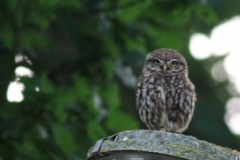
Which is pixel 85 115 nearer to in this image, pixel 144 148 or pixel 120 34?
pixel 120 34

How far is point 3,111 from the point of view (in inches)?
211

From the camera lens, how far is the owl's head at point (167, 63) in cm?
536

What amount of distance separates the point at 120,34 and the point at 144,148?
3.50 m

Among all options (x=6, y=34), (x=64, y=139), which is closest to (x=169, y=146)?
(x=64, y=139)

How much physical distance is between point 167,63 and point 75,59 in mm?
1679

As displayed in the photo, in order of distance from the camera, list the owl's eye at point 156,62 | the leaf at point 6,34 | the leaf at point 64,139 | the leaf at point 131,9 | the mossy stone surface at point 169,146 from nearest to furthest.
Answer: the mossy stone surface at point 169,146
the leaf at point 64,139
the owl's eye at point 156,62
the leaf at point 131,9
the leaf at point 6,34

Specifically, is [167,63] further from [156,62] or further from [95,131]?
[95,131]

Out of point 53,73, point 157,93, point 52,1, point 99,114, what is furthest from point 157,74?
point 53,73

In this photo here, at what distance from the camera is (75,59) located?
669 cm

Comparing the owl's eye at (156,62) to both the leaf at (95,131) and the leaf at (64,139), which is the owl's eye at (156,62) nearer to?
the leaf at (95,131)

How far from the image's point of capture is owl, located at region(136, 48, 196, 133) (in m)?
5.01

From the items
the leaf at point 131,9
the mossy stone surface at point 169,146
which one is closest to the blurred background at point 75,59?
the leaf at point 131,9

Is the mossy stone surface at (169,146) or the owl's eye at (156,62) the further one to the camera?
the owl's eye at (156,62)

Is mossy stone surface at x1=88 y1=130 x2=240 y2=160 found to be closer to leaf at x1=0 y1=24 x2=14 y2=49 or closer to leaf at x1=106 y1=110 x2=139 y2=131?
leaf at x1=106 y1=110 x2=139 y2=131
